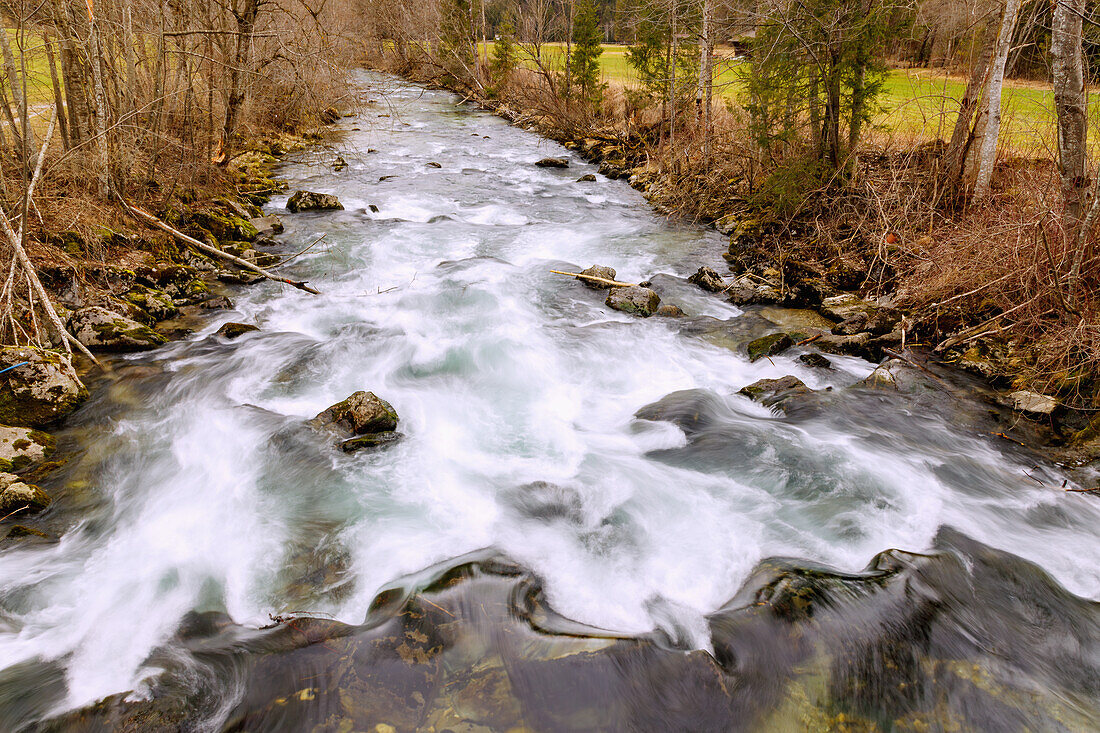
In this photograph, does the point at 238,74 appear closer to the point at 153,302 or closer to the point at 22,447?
the point at 153,302

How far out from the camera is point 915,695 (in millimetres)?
3869

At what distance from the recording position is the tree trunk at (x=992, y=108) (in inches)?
331

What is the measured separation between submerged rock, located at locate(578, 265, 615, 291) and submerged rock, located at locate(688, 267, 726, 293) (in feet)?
4.90

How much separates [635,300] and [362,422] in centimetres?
519

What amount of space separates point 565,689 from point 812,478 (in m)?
3.60

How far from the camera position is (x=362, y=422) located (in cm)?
660

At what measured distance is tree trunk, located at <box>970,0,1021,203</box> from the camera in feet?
27.6

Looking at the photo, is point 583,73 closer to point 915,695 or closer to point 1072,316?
point 1072,316

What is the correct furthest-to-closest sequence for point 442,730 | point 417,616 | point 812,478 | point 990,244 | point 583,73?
point 583,73
point 990,244
point 812,478
point 417,616
point 442,730

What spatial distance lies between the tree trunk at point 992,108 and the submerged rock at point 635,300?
5.27 m

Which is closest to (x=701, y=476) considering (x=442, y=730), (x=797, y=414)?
(x=797, y=414)

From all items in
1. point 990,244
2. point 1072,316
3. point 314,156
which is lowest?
point 1072,316

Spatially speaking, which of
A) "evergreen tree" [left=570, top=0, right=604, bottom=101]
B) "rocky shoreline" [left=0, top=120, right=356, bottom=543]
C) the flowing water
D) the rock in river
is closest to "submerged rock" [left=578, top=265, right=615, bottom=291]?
the flowing water

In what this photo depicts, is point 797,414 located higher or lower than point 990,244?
lower
